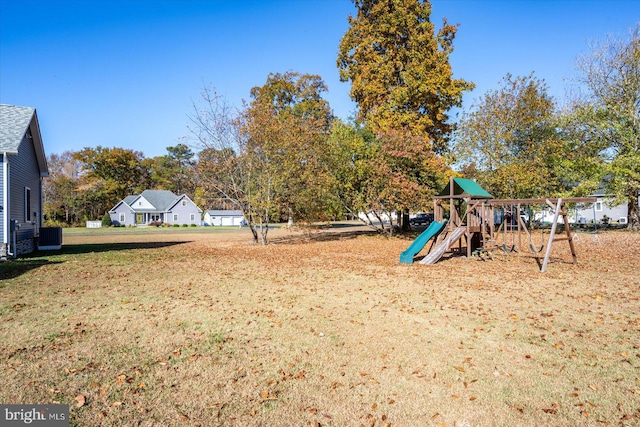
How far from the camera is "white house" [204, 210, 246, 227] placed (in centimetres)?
6125

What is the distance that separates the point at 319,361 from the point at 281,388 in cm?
74

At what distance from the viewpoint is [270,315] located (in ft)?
21.1

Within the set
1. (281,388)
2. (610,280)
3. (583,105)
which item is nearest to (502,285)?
(610,280)

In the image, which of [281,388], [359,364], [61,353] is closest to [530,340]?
[359,364]

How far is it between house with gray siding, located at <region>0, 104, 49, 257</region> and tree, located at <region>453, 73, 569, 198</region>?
76.5 feet

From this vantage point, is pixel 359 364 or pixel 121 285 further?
pixel 121 285

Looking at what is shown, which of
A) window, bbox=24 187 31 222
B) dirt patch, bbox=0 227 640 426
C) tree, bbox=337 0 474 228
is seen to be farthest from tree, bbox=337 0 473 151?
window, bbox=24 187 31 222

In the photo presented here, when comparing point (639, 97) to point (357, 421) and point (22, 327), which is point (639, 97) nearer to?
point (357, 421)

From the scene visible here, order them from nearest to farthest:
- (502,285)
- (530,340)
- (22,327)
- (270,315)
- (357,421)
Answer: (357,421) → (530,340) → (22,327) → (270,315) → (502,285)

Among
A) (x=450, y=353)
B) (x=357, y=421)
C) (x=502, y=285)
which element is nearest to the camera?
(x=357, y=421)

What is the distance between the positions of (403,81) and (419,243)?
16.0 meters

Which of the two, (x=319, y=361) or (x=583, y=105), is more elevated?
(x=583, y=105)

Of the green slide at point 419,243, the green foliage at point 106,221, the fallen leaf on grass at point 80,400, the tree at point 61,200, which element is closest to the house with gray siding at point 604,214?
the green slide at point 419,243

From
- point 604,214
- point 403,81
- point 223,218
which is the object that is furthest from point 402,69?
point 223,218
